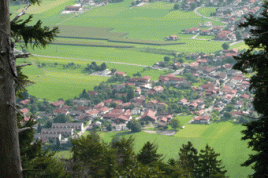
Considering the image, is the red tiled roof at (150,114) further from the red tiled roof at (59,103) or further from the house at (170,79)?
the red tiled roof at (59,103)

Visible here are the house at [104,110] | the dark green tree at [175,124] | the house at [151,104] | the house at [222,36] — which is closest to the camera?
the dark green tree at [175,124]

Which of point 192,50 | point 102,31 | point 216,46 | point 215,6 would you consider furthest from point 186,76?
point 215,6

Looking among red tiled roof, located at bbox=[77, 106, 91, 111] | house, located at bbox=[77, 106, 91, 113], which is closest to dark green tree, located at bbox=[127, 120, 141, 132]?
house, located at bbox=[77, 106, 91, 113]

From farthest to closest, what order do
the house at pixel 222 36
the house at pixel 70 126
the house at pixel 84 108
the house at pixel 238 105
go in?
the house at pixel 222 36, the house at pixel 238 105, the house at pixel 84 108, the house at pixel 70 126

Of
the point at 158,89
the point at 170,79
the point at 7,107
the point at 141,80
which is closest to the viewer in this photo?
the point at 7,107

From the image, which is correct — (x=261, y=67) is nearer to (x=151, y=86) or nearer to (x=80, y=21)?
(x=151, y=86)

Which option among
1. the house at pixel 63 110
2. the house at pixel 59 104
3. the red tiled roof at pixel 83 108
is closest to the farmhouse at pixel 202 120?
the red tiled roof at pixel 83 108

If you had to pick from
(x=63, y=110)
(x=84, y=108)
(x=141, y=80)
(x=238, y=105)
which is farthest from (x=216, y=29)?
(x=63, y=110)

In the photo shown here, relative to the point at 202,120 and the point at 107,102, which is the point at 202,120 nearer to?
the point at 202,120
